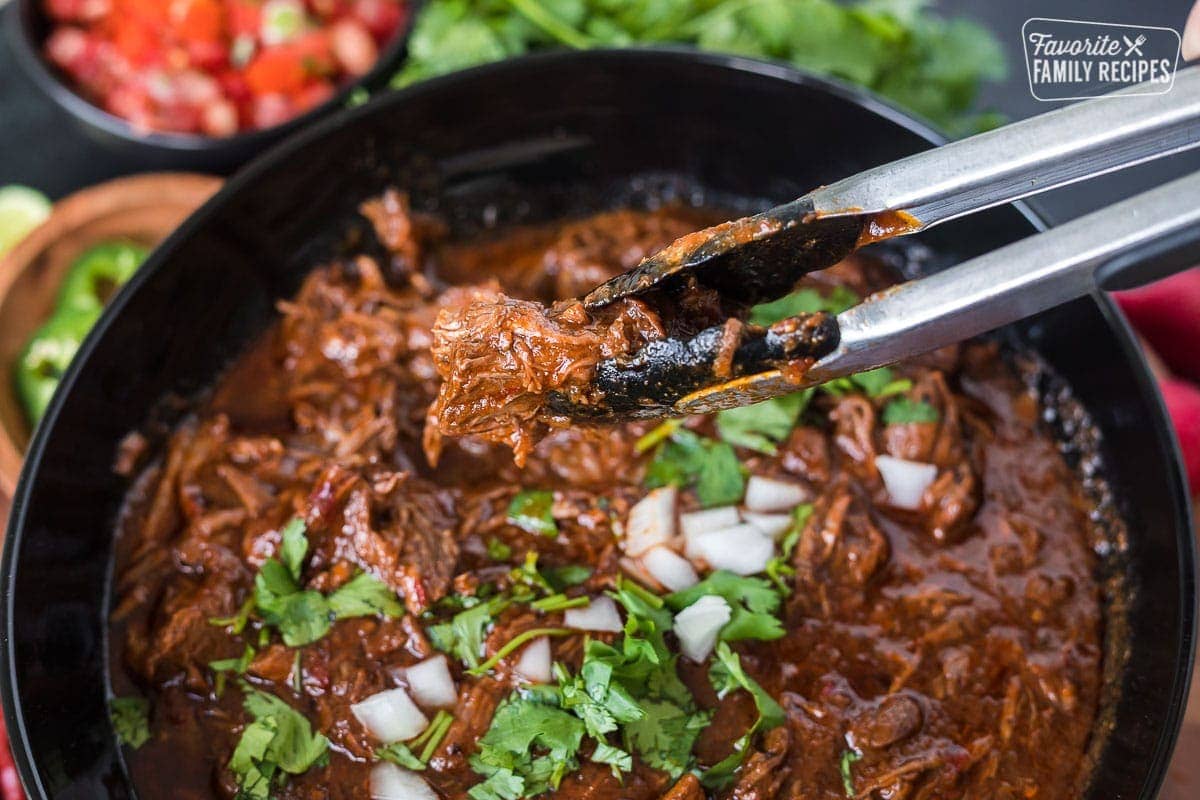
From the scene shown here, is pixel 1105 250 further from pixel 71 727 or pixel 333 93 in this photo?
pixel 333 93

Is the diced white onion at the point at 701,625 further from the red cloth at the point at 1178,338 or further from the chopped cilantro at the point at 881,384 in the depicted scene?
the red cloth at the point at 1178,338

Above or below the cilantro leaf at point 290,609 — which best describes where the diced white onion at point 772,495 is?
above

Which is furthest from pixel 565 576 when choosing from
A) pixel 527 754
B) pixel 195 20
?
pixel 195 20

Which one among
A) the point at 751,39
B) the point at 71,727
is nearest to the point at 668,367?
the point at 71,727

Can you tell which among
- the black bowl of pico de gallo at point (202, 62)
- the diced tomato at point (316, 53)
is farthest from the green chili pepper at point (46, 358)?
the diced tomato at point (316, 53)

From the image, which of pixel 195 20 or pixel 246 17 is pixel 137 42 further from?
pixel 246 17

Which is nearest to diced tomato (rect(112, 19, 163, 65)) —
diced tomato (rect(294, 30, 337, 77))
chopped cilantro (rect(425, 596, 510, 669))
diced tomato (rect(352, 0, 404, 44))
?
diced tomato (rect(294, 30, 337, 77))
